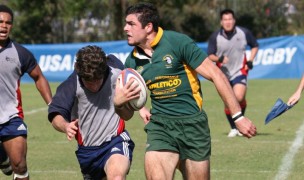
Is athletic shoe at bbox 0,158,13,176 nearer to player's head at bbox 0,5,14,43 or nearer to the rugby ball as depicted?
player's head at bbox 0,5,14,43

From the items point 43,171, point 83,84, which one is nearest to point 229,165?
point 43,171

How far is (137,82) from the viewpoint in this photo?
7.12 m

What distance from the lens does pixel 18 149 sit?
29.0 ft

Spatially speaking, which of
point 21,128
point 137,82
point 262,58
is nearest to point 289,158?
point 21,128

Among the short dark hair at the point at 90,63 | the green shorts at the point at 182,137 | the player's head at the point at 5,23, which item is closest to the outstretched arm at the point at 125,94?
the short dark hair at the point at 90,63

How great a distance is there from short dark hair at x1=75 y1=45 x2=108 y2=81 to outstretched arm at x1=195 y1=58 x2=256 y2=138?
0.86 meters

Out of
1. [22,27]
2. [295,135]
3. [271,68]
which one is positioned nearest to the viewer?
[295,135]

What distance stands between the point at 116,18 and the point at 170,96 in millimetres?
37417

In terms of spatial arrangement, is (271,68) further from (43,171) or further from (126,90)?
(126,90)

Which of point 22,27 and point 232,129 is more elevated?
point 232,129

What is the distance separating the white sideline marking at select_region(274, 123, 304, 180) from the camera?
35.3 feet

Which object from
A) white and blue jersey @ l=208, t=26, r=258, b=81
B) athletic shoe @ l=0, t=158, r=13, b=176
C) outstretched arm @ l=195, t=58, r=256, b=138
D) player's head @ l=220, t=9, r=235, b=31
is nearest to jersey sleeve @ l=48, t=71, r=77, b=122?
outstretched arm @ l=195, t=58, r=256, b=138

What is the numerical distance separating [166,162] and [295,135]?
7859mm

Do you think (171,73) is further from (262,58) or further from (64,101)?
(262,58)
